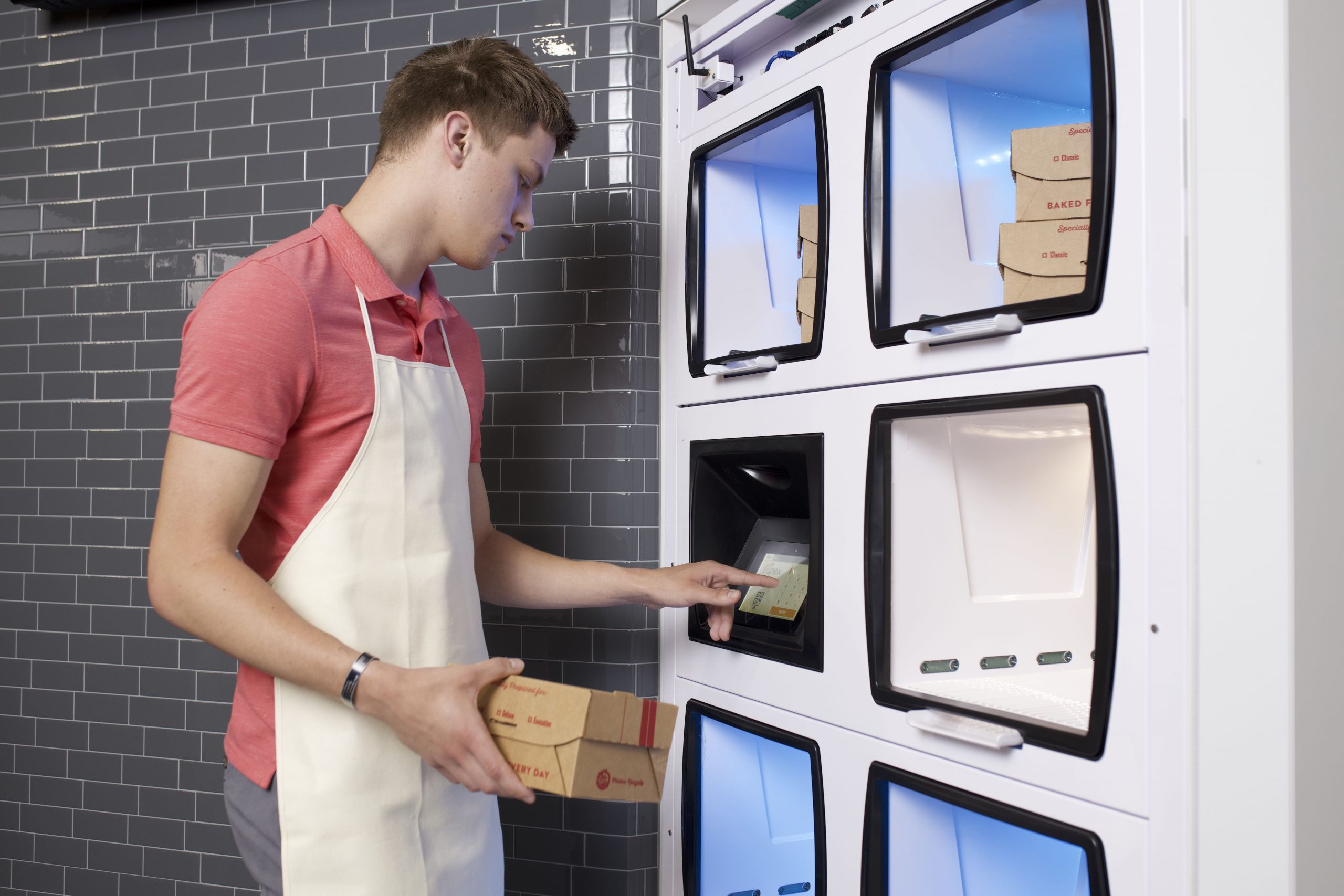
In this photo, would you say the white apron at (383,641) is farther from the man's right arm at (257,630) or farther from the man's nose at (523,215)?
the man's nose at (523,215)

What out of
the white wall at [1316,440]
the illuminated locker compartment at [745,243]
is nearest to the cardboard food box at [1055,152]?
the white wall at [1316,440]

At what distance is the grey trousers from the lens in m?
1.43

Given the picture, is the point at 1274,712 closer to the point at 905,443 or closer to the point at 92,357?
the point at 905,443

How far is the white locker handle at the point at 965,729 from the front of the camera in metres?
1.28

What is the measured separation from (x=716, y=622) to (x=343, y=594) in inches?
30.1

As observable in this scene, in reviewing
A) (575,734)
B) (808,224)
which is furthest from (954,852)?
(808,224)

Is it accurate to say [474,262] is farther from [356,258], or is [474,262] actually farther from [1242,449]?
[1242,449]

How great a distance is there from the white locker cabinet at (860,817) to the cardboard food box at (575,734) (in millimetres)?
408

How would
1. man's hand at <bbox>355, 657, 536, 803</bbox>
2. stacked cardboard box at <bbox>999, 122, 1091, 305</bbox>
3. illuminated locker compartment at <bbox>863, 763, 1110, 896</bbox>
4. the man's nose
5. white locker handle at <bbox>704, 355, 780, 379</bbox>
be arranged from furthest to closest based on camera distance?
white locker handle at <bbox>704, 355, 780, 379</bbox>, the man's nose, illuminated locker compartment at <bbox>863, 763, 1110, 896</bbox>, stacked cardboard box at <bbox>999, 122, 1091, 305</bbox>, man's hand at <bbox>355, 657, 536, 803</bbox>

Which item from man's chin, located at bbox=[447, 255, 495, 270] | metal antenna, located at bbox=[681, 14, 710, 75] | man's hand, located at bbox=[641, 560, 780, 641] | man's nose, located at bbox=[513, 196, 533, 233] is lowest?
man's hand, located at bbox=[641, 560, 780, 641]

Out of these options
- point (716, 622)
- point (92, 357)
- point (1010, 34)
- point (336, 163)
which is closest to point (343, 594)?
point (716, 622)

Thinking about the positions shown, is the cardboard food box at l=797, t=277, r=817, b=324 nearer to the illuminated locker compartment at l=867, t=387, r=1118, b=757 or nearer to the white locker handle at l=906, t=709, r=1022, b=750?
the illuminated locker compartment at l=867, t=387, r=1118, b=757

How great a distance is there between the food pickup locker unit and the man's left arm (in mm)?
151

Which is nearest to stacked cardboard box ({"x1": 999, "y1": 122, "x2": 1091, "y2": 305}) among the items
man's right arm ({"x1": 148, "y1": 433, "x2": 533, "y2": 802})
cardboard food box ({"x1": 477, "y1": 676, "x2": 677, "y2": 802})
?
cardboard food box ({"x1": 477, "y1": 676, "x2": 677, "y2": 802})
